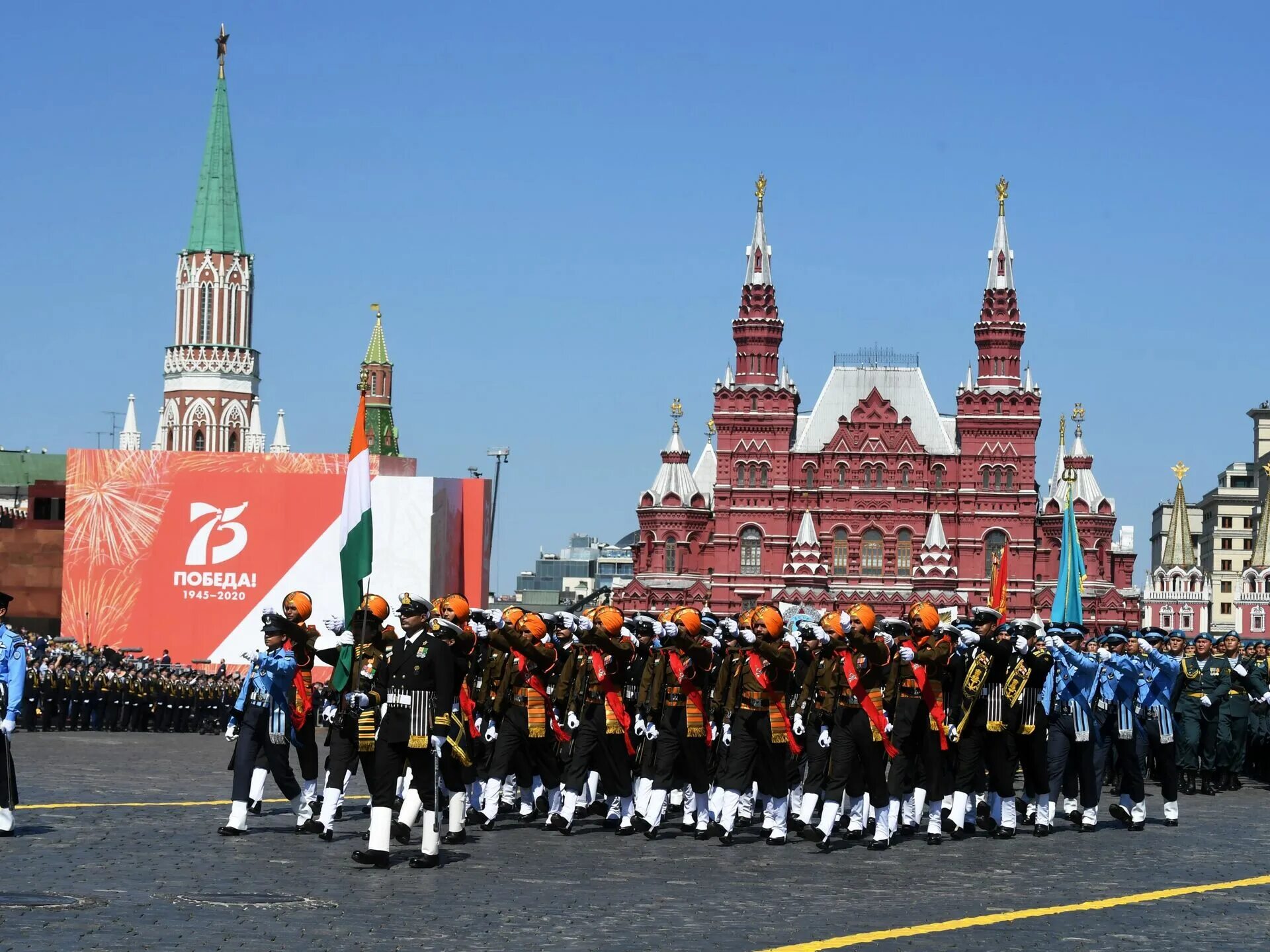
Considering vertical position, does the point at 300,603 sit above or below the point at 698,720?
above

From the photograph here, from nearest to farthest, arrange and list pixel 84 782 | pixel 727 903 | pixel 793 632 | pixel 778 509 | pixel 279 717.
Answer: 1. pixel 727 903
2. pixel 279 717
3. pixel 793 632
4. pixel 84 782
5. pixel 778 509

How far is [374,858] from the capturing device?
1422 cm

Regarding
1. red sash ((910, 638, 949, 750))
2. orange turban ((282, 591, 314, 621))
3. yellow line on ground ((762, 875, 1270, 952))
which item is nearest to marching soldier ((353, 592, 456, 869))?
orange turban ((282, 591, 314, 621))

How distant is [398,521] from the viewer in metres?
62.8

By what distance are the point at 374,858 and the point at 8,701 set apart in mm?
3632

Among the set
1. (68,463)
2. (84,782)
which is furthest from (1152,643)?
(68,463)

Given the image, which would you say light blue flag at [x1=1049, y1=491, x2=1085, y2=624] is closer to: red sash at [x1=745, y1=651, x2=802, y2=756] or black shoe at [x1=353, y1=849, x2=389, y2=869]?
red sash at [x1=745, y1=651, x2=802, y2=756]

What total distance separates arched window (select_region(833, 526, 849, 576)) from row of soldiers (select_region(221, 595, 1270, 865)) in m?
78.0

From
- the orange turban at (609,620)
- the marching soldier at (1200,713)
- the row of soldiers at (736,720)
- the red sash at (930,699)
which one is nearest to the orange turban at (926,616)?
the row of soldiers at (736,720)

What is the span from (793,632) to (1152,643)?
444 centimetres

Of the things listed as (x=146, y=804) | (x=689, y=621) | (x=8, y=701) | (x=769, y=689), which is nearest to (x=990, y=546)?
(x=146, y=804)

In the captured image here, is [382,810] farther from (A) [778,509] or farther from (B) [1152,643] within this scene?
(A) [778,509]

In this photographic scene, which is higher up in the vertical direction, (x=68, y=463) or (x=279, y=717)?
(x=68, y=463)

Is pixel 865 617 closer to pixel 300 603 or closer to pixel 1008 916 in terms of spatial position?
pixel 1008 916
